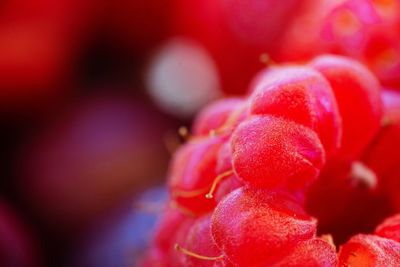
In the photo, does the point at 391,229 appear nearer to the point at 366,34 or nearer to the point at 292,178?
the point at 292,178

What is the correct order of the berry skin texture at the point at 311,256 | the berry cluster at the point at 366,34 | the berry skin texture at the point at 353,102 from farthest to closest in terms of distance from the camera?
the berry cluster at the point at 366,34, the berry skin texture at the point at 353,102, the berry skin texture at the point at 311,256

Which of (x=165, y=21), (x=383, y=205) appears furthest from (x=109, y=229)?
(x=383, y=205)

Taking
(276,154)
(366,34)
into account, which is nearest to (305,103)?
(276,154)

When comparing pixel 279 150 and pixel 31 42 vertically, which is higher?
pixel 31 42

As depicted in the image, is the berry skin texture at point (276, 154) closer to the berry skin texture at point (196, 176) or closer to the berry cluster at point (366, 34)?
the berry skin texture at point (196, 176)

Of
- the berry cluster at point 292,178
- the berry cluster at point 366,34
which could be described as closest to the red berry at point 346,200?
the berry cluster at point 292,178

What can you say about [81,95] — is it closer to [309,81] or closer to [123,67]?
[123,67]
